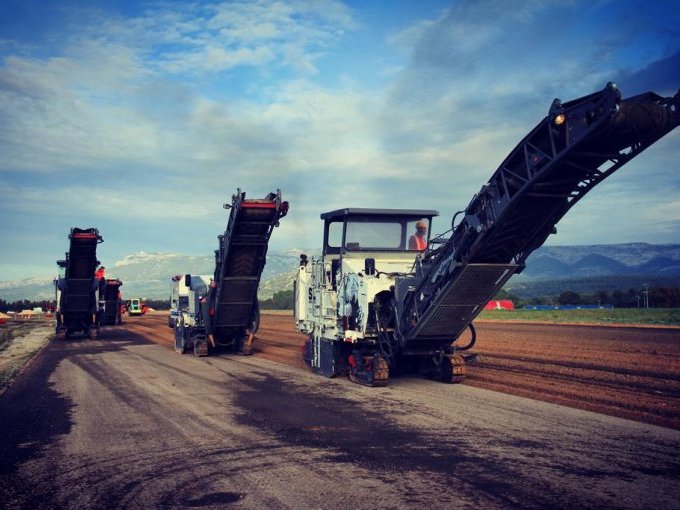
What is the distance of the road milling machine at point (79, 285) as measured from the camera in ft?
83.7

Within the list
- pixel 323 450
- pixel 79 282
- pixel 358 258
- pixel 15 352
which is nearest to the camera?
pixel 323 450

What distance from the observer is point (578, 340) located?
24.1 meters

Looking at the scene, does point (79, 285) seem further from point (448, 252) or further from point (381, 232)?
point (448, 252)

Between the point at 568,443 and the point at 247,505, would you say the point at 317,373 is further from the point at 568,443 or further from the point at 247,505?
the point at 247,505

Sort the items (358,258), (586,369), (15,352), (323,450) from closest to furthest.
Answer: (323,450) < (358,258) < (586,369) < (15,352)

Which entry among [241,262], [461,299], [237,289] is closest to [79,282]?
[237,289]

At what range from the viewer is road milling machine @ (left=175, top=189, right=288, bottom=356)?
17469mm

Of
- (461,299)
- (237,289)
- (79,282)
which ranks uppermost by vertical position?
(79,282)

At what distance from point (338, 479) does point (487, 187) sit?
5.80 m

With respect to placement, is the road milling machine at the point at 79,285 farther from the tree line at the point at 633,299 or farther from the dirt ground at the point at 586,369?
the tree line at the point at 633,299

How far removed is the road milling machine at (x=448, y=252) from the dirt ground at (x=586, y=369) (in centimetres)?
188

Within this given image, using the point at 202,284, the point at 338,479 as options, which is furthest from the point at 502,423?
the point at 202,284

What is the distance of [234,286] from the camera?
1908 cm

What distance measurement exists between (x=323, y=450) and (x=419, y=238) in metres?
7.63
